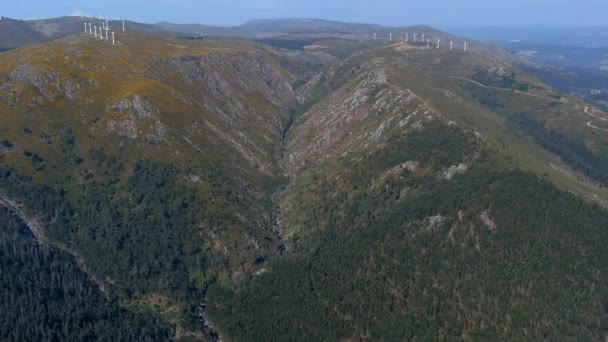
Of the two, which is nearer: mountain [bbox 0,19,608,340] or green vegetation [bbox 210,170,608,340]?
green vegetation [bbox 210,170,608,340]

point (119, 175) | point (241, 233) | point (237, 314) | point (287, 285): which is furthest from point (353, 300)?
point (119, 175)

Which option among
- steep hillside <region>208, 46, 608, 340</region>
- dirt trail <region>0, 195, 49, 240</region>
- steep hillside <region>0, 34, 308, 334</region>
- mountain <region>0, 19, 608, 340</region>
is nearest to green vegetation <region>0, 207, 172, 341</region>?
mountain <region>0, 19, 608, 340</region>

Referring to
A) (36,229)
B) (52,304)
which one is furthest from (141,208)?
(52,304)

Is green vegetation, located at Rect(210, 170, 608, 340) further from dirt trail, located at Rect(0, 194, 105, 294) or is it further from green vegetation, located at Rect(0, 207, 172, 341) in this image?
dirt trail, located at Rect(0, 194, 105, 294)

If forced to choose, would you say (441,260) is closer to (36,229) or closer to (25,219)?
(36,229)

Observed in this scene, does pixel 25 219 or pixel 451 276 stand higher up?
pixel 451 276

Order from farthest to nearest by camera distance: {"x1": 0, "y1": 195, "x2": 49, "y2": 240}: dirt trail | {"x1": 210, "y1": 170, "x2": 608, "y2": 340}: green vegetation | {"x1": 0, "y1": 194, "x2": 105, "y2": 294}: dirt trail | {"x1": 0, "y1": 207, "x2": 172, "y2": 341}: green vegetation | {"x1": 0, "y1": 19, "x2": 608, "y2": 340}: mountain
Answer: {"x1": 0, "y1": 195, "x2": 49, "y2": 240}: dirt trail, {"x1": 0, "y1": 194, "x2": 105, "y2": 294}: dirt trail, {"x1": 0, "y1": 207, "x2": 172, "y2": 341}: green vegetation, {"x1": 0, "y1": 19, "x2": 608, "y2": 340}: mountain, {"x1": 210, "y1": 170, "x2": 608, "y2": 340}: green vegetation

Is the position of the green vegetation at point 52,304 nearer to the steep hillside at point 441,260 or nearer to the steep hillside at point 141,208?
the steep hillside at point 141,208

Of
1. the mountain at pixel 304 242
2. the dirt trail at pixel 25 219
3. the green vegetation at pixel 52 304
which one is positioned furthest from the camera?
the dirt trail at pixel 25 219

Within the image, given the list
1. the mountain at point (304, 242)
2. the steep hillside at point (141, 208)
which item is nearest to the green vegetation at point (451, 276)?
the mountain at point (304, 242)
